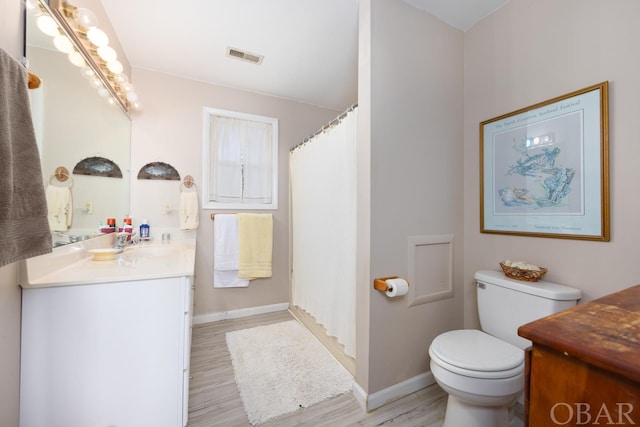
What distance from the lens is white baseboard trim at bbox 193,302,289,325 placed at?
7.67ft

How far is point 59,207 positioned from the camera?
1.17 meters

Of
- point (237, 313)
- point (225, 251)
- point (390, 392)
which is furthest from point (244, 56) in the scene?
point (390, 392)

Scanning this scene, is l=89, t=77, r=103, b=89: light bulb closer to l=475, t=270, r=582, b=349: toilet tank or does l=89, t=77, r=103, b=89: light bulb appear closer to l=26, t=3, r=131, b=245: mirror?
l=26, t=3, r=131, b=245: mirror

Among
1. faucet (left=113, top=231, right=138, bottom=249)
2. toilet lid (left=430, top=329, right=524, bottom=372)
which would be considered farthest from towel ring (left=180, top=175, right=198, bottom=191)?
toilet lid (left=430, top=329, right=524, bottom=372)

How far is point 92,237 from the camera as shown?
1515mm

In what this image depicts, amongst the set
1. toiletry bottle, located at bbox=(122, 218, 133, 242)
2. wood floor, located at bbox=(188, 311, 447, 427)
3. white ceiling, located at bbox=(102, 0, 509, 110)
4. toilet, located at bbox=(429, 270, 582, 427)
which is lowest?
wood floor, located at bbox=(188, 311, 447, 427)

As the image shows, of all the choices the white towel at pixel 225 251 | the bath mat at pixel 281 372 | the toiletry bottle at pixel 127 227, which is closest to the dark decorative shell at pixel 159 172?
the toiletry bottle at pixel 127 227

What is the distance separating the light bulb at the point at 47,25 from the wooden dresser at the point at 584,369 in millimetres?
2001

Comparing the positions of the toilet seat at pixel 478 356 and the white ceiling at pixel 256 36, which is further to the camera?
the white ceiling at pixel 256 36

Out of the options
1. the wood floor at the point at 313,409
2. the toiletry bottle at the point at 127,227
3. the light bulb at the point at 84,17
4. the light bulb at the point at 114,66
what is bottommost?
the wood floor at the point at 313,409

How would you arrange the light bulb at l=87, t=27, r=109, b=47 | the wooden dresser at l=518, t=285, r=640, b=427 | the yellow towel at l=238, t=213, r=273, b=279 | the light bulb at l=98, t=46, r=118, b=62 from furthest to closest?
the yellow towel at l=238, t=213, r=273, b=279, the light bulb at l=98, t=46, r=118, b=62, the light bulb at l=87, t=27, r=109, b=47, the wooden dresser at l=518, t=285, r=640, b=427

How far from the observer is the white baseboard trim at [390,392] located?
132cm

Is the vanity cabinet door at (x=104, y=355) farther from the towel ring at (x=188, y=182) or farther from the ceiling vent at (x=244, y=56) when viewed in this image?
the ceiling vent at (x=244, y=56)

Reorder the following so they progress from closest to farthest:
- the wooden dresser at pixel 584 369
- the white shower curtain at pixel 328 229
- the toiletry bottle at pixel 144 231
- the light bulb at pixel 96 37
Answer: the wooden dresser at pixel 584 369 < the light bulb at pixel 96 37 < the white shower curtain at pixel 328 229 < the toiletry bottle at pixel 144 231
